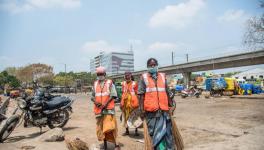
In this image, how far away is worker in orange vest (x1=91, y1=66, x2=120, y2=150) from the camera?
632 centimetres

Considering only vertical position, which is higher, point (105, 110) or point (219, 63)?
point (219, 63)

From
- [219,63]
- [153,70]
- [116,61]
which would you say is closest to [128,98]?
[153,70]

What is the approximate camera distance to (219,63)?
152 feet

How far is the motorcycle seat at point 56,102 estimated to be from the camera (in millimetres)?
9328

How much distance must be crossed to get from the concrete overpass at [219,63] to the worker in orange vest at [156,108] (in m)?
36.5

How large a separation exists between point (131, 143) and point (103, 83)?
184cm

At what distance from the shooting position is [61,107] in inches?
380

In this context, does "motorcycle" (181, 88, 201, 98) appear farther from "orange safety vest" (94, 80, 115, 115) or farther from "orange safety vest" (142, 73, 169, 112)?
"orange safety vest" (142, 73, 169, 112)

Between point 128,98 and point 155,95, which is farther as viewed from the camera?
point 128,98

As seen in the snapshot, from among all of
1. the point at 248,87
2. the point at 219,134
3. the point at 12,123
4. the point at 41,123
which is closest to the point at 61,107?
the point at 41,123

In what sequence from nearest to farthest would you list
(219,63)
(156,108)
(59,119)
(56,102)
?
(156,108), (56,102), (59,119), (219,63)

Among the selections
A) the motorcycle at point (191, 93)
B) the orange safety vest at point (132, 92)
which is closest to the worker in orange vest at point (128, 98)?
the orange safety vest at point (132, 92)

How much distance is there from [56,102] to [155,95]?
513cm

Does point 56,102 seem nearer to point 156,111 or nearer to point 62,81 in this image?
point 156,111
